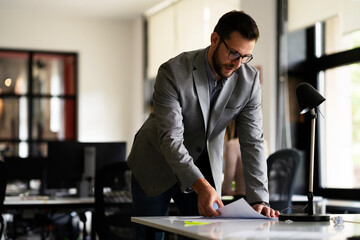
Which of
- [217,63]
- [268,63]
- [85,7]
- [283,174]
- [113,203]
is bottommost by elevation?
[113,203]

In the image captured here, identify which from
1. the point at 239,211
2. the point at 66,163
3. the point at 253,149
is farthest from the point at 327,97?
the point at 239,211

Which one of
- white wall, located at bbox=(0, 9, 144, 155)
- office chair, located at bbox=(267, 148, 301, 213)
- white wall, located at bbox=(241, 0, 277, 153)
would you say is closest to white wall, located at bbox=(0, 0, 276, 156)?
white wall, located at bbox=(0, 9, 144, 155)

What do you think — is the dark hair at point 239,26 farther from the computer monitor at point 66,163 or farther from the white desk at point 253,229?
the computer monitor at point 66,163

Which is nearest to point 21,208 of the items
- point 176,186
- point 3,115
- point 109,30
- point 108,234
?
point 108,234

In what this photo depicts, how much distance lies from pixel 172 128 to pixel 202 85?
26 cm

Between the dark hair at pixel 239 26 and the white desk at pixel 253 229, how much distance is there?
68 centimetres

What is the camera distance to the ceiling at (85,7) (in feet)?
28.1

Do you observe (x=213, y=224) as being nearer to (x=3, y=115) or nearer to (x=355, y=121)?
(x=355, y=121)

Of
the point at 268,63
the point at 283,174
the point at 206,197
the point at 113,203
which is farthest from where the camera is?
the point at 268,63

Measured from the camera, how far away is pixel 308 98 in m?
2.21

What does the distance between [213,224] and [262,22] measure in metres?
4.54

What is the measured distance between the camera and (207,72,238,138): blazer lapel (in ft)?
8.04

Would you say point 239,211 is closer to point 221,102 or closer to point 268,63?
point 221,102

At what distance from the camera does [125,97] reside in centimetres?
983
